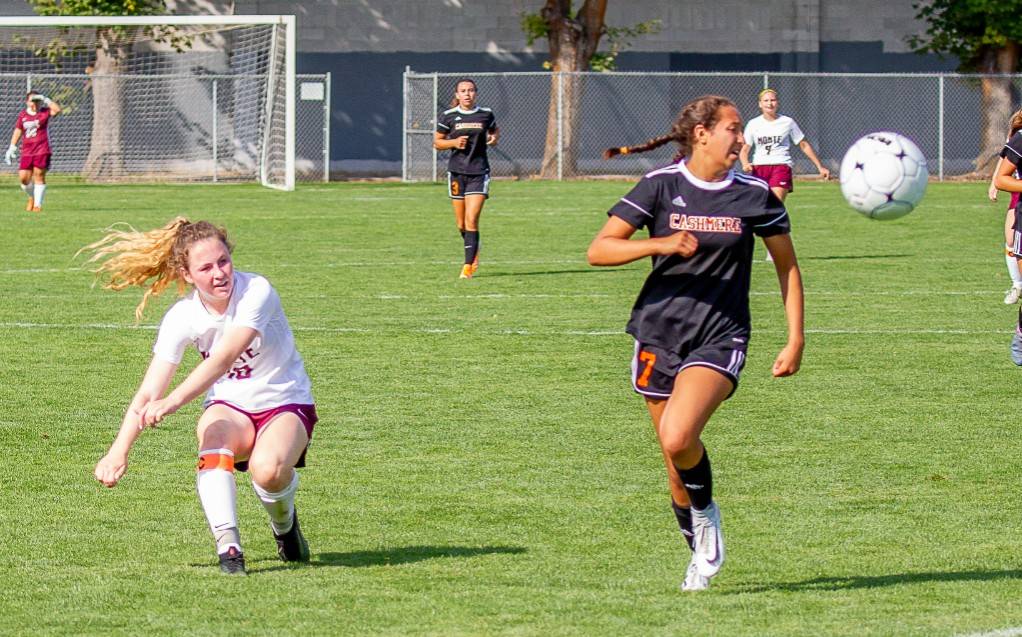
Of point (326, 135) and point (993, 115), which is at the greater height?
point (993, 115)

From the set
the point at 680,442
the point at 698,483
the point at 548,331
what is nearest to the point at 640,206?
the point at 680,442

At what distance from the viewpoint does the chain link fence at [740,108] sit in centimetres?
4103

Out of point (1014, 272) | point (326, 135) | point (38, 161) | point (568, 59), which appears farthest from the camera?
point (568, 59)

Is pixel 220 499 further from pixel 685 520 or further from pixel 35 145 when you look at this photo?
pixel 35 145

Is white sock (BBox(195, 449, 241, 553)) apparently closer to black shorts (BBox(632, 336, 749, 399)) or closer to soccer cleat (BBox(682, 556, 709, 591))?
black shorts (BBox(632, 336, 749, 399))

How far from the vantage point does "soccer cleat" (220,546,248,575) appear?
6.12m

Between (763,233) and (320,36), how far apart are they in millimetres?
36812

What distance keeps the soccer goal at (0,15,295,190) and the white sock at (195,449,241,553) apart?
1141 inches

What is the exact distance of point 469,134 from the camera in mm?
18141

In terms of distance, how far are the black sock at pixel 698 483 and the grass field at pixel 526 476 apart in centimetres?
33

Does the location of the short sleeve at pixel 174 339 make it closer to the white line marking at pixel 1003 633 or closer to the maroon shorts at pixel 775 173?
the white line marking at pixel 1003 633

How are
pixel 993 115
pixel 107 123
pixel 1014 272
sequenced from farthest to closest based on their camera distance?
pixel 993 115 → pixel 107 123 → pixel 1014 272

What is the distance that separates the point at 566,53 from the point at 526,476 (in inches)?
1244

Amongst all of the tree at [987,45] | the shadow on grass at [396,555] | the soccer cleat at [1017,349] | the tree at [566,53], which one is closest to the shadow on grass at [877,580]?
the shadow on grass at [396,555]
